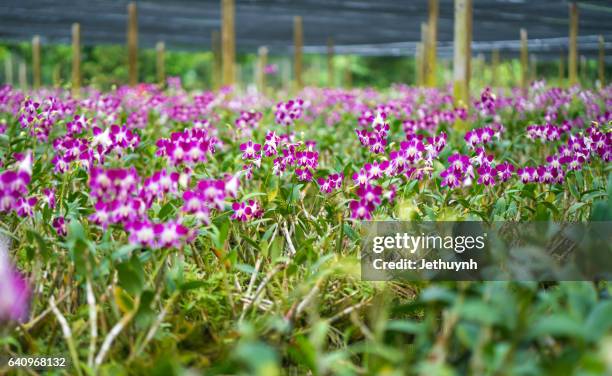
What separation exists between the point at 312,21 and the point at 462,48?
10.3 meters

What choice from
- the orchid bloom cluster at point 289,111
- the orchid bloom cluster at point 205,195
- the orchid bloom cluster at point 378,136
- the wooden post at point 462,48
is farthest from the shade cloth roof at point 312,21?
the orchid bloom cluster at point 205,195

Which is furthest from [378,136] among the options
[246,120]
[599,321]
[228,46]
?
[228,46]

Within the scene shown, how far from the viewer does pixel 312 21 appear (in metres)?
15.6

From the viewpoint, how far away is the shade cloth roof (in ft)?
42.3

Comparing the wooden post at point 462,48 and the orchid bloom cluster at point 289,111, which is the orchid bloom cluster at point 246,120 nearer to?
the orchid bloom cluster at point 289,111

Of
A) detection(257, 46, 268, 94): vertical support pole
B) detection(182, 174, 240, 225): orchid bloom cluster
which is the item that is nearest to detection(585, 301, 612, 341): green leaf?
detection(182, 174, 240, 225): orchid bloom cluster

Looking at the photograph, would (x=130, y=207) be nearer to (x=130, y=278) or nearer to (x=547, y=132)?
(x=130, y=278)

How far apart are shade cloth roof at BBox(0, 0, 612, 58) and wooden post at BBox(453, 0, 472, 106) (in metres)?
6.04

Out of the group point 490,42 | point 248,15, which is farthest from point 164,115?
point 490,42

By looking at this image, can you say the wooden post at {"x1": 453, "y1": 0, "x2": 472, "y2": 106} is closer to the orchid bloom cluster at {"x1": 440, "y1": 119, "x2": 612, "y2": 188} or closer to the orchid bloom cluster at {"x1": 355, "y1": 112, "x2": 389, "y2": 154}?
the orchid bloom cluster at {"x1": 440, "y1": 119, "x2": 612, "y2": 188}

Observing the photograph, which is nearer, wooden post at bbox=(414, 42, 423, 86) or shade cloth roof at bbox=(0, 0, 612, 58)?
shade cloth roof at bbox=(0, 0, 612, 58)

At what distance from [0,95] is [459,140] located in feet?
10.6

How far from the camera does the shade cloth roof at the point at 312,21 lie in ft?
42.3

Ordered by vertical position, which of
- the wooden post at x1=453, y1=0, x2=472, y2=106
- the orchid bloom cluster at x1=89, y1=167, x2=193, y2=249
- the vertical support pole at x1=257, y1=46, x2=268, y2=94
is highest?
the vertical support pole at x1=257, y1=46, x2=268, y2=94
